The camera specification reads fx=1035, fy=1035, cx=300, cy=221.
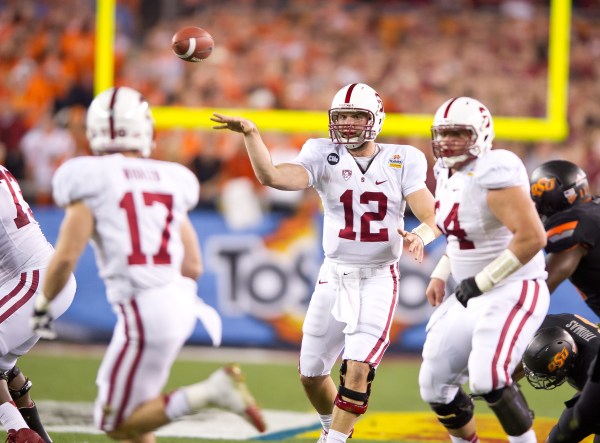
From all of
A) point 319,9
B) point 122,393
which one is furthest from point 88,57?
point 122,393

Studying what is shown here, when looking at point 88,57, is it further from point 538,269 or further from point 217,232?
point 538,269

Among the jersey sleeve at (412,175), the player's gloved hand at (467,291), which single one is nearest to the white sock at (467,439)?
the player's gloved hand at (467,291)

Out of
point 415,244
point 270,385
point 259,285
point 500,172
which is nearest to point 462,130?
point 500,172

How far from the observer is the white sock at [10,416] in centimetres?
513

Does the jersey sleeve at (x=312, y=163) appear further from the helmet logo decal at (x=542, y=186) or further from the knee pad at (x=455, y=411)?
the knee pad at (x=455, y=411)

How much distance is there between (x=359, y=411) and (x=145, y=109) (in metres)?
1.81

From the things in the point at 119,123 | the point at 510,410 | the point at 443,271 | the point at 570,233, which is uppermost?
the point at 119,123

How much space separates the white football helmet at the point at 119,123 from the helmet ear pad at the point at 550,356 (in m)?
2.10

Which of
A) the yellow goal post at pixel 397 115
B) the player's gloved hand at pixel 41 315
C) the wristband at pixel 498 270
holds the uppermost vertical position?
the yellow goal post at pixel 397 115

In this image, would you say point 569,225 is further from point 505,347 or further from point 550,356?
point 505,347

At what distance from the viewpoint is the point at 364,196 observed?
530 centimetres

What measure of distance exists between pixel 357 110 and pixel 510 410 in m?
1.74

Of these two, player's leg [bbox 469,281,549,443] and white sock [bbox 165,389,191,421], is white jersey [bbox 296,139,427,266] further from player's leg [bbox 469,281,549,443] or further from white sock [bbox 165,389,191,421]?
white sock [bbox 165,389,191,421]

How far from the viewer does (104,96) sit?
4.28m
